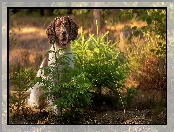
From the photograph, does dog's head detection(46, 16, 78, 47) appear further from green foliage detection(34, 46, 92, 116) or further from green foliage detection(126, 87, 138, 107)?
green foliage detection(126, 87, 138, 107)

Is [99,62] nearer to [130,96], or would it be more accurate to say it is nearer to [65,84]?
[130,96]

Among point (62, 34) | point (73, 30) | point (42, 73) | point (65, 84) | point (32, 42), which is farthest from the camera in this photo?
point (32, 42)

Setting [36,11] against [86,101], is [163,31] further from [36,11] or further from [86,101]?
[36,11]

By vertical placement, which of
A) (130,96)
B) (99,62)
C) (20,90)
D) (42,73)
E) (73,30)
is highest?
(73,30)

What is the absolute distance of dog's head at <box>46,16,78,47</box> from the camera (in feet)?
20.3

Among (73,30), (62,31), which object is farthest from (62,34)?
(73,30)

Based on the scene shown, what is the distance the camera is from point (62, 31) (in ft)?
20.3

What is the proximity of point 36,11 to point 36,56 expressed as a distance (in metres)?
2.34

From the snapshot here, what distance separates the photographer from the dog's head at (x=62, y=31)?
619cm

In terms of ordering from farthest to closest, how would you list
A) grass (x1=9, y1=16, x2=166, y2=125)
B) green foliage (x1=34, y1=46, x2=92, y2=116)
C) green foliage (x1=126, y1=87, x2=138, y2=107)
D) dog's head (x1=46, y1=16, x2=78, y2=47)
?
1. grass (x1=9, y1=16, x2=166, y2=125)
2. green foliage (x1=126, y1=87, x2=138, y2=107)
3. dog's head (x1=46, y1=16, x2=78, y2=47)
4. green foliage (x1=34, y1=46, x2=92, y2=116)

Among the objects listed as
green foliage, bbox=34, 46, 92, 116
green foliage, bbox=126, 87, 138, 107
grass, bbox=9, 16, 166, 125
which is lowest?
green foliage, bbox=126, 87, 138, 107

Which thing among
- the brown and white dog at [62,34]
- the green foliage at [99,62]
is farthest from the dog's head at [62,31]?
the green foliage at [99,62]

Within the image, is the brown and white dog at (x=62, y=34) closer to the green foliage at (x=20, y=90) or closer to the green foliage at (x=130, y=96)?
the green foliage at (x=20, y=90)

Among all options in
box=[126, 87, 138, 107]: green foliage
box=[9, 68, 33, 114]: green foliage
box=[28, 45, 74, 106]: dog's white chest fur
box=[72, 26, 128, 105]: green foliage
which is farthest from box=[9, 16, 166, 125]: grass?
box=[9, 68, 33, 114]: green foliage
